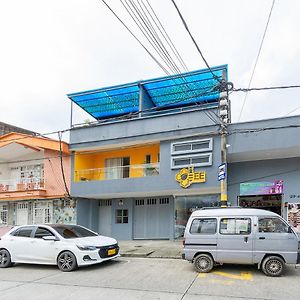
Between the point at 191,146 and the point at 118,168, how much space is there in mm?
4655

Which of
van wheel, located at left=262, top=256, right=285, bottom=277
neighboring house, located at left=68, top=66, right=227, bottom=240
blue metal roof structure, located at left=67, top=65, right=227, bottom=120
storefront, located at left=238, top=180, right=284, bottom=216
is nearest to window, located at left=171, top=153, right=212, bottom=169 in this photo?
neighboring house, located at left=68, top=66, right=227, bottom=240

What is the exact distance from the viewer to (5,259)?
11.7 m

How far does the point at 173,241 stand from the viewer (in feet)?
60.6

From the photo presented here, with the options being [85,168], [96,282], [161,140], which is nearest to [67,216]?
[85,168]

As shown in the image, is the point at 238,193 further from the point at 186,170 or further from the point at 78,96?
the point at 78,96

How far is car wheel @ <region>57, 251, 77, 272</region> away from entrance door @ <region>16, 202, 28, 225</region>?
13.1 m

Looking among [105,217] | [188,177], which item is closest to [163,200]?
[188,177]

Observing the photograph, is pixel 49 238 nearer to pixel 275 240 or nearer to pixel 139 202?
pixel 275 240

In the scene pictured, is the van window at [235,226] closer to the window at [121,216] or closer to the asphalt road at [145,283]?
the asphalt road at [145,283]

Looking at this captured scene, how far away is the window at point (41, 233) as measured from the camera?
37.3 feet

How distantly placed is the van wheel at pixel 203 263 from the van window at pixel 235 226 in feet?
2.75

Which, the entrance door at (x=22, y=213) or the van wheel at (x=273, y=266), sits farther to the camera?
the entrance door at (x=22, y=213)

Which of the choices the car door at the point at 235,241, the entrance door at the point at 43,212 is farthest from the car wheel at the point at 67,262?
the entrance door at the point at 43,212

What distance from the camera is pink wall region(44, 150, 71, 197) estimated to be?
2072 cm
